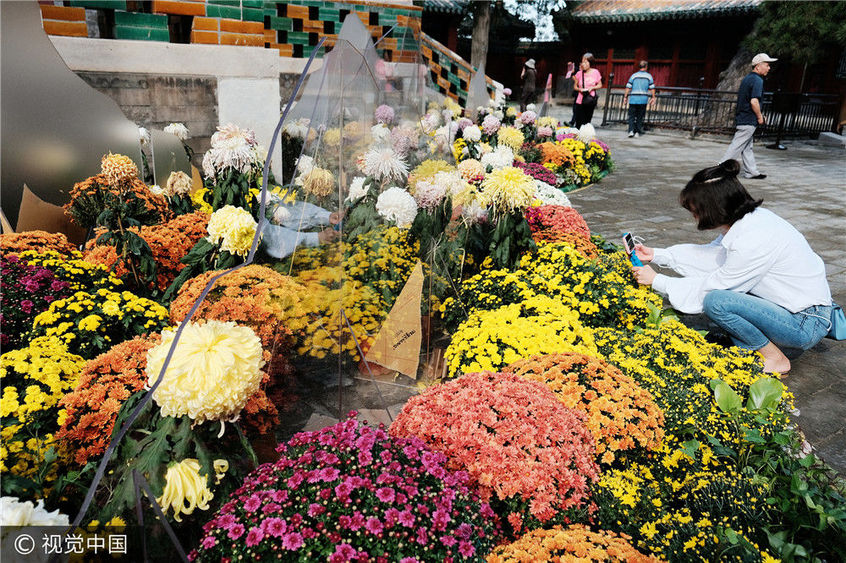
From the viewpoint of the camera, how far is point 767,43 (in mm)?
17219

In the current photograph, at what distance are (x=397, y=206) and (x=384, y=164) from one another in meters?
0.20

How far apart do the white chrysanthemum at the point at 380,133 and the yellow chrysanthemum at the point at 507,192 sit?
1.37 metres

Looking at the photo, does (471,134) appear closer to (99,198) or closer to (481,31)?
(99,198)

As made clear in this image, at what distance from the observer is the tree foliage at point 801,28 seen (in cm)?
1544

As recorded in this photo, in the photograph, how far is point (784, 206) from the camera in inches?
349

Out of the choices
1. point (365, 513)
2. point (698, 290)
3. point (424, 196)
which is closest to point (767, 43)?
point (698, 290)

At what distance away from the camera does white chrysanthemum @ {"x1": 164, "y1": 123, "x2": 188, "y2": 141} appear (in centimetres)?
Result: 489

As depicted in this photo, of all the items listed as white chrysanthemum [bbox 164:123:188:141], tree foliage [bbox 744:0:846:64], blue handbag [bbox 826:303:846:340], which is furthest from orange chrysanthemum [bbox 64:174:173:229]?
tree foliage [bbox 744:0:846:64]

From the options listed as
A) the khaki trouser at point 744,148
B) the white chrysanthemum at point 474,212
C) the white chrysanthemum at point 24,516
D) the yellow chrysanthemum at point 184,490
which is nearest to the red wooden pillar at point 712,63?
the khaki trouser at point 744,148

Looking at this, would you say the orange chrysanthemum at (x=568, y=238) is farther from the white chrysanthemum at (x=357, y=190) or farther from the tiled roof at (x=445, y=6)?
the tiled roof at (x=445, y=6)

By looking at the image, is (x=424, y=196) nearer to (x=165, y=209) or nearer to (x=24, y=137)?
(x=165, y=209)

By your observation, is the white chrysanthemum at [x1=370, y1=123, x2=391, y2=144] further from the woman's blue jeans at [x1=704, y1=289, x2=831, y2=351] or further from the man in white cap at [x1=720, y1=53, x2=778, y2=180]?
the man in white cap at [x1=720, y1=53, x2=778, y2=180]

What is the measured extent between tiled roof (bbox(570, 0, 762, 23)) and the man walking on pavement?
6094mm

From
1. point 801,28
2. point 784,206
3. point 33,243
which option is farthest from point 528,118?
point 801,28
